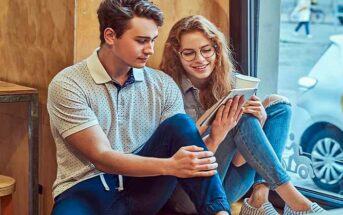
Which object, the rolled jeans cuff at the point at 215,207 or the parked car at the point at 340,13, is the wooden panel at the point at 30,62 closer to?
the rolled jeans cuff at the point at 215,207

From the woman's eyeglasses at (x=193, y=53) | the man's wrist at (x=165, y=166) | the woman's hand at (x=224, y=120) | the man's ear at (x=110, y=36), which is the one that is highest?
the man's ear at (x=110, y=36)

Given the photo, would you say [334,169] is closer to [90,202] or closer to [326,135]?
[326,135]

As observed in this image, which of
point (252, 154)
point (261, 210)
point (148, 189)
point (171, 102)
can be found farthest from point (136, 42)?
point (261, 210)

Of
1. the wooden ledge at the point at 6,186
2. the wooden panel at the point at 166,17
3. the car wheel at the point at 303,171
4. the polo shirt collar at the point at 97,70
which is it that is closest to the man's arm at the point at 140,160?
the polo shirt collar at the point at 97,70

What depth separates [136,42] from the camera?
7.81 feet

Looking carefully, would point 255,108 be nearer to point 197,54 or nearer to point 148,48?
point 197,54

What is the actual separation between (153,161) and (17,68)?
110 cm

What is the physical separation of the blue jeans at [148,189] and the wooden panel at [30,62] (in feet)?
1.77

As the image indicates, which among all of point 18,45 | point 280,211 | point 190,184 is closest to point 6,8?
point 18,45

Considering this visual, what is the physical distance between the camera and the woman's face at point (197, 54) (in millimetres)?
2672

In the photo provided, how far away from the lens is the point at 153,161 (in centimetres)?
224

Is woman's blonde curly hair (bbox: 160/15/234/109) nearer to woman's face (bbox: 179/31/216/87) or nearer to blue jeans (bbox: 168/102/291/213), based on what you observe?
woman's face (bbox: 179/31/216/87)

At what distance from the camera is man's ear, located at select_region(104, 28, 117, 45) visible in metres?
2.38

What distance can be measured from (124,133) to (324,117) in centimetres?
115
